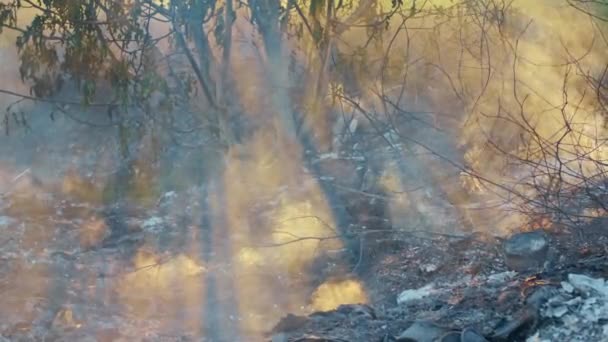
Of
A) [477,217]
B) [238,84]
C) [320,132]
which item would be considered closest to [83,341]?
[477,217]

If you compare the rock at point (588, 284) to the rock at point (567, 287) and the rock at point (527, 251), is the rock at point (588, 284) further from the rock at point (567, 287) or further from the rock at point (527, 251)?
the rock at point (527, 251)

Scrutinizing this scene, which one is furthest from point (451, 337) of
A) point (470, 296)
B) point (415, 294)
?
point (415, 294)

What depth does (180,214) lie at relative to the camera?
7523 mm

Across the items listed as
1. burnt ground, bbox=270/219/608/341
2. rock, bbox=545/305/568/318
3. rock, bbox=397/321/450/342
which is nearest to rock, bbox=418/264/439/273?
burnt ground, bbox=270/219/608/341

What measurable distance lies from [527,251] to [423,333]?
142 cm

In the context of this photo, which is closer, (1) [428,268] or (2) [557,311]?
(2) [557,311]

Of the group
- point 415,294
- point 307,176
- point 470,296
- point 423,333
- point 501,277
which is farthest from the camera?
point 307,176

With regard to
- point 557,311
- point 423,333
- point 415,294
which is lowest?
point 415,294

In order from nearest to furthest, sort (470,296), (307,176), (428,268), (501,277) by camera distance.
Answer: (470,296)
(501,277)
(428,268)
(307,176)

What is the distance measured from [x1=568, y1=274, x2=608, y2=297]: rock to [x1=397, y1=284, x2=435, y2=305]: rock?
1264 millimetres

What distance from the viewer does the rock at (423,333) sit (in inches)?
148

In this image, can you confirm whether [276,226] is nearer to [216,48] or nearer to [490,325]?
[216,48]

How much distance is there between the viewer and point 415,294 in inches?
200

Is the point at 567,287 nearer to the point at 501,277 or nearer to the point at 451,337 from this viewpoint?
the point at 451,337
